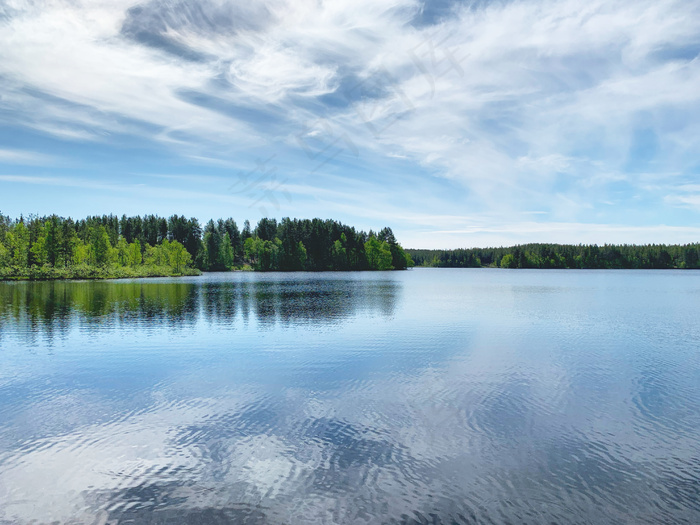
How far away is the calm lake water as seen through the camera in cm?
1052

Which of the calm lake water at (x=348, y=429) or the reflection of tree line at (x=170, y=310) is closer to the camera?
the calm lake water at (x=348, y=429)

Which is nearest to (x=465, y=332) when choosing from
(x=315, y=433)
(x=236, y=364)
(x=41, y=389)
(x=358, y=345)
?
(x=358, y=345)

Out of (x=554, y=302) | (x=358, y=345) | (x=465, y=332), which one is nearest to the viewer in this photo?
(x=358, y=345)

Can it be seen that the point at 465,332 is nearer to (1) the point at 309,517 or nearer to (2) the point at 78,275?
(1) the point at 309,517

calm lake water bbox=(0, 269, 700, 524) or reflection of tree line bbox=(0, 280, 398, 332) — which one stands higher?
reflection of tree line bbox=(0, 280, 398, 332)

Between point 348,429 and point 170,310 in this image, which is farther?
point 170,310

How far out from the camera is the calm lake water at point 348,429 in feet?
34.5

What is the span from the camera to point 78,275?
13162 centimetres

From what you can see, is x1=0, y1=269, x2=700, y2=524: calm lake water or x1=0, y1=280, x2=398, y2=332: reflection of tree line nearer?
x1=0, y1=269, x2=700, y2=524: calm lake water

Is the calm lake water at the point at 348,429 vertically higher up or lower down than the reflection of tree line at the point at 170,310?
lower down

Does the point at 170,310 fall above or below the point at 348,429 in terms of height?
above

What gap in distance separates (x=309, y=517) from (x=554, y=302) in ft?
192

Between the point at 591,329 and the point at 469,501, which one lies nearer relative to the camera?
the point at 469,501

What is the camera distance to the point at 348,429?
49.3 ft
